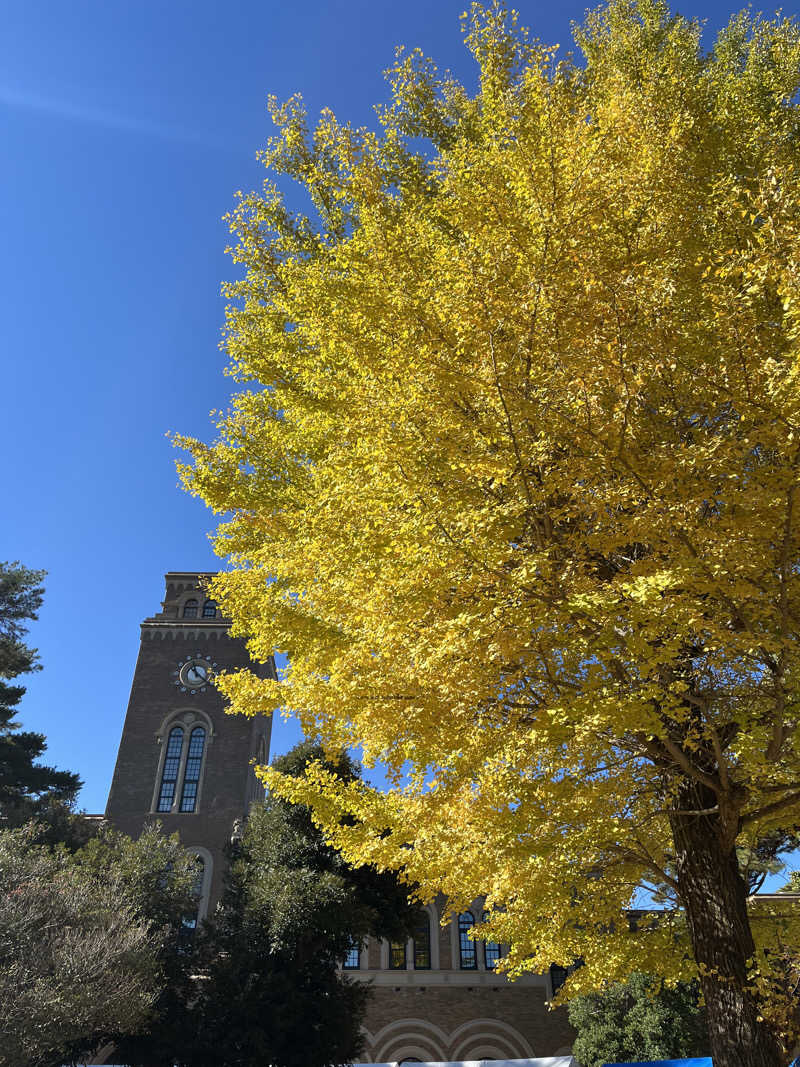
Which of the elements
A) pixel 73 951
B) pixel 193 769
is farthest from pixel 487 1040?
pixel 73 951

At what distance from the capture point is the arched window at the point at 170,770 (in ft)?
97.3

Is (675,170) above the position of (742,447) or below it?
above

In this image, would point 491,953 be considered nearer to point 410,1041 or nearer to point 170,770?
point 410,1041

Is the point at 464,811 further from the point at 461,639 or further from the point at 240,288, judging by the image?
the point at 240,288

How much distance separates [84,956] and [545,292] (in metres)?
14.1

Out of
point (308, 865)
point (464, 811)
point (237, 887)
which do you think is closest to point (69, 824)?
point (237, 887)

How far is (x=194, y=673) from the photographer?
32875mm

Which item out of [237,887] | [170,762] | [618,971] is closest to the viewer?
[618,971]

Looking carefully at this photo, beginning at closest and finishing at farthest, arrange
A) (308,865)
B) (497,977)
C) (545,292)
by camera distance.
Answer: (545,292)
(308,865)
(497,977)

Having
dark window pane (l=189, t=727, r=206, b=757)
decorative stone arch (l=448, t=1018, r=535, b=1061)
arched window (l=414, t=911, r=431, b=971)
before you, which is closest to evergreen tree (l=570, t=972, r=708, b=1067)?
decorative stone arch (l=448, t=1018, r=535, b=1061)

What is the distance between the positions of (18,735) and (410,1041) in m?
17.7

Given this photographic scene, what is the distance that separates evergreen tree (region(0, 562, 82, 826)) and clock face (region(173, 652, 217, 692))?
6243 mm

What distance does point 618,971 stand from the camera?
23.9 feet

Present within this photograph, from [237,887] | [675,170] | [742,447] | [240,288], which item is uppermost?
[240,288]
